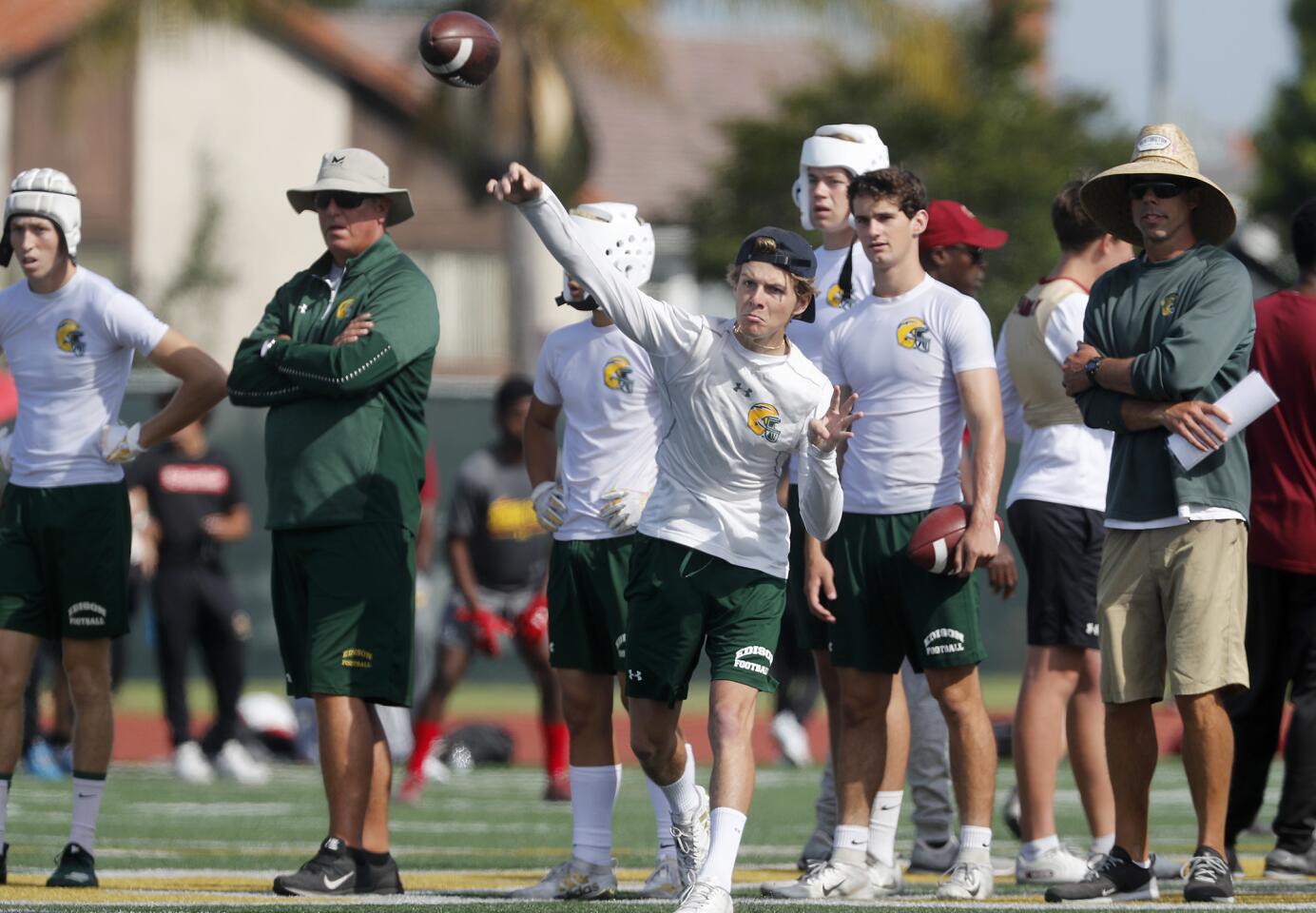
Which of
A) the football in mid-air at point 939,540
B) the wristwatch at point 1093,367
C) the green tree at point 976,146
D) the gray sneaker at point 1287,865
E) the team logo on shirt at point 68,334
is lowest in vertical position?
the gray sneaker at point 1287,865

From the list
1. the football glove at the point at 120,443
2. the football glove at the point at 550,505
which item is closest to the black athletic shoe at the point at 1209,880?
the football glove at the point at 550,505

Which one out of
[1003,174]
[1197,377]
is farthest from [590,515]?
[1003,174]

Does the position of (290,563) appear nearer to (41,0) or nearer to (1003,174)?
(1003,174)

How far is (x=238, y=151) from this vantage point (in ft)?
129

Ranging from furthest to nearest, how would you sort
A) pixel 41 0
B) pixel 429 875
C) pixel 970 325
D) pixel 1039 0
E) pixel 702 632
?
1. pixel 41 0
2. pixel 1039 0
3. pixel 429 875
4. pixel 970 325
5. pixel 702 632

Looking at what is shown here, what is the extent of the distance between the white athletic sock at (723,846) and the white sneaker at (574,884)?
1065mm

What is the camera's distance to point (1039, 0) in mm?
32562

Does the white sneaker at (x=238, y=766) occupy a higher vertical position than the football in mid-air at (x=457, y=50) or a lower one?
lower

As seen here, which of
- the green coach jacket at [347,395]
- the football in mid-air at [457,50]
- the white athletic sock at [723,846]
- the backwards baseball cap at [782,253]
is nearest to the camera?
the white athletic sock at [723,846]

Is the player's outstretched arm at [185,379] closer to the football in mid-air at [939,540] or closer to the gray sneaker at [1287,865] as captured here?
the football in mid-air at [939,540]

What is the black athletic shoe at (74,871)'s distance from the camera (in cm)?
824

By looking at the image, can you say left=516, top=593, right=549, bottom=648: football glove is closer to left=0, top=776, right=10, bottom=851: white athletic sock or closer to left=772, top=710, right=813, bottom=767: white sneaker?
left=772, top=710, right=813, bottom=767: white sneaker

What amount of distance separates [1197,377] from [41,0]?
120 feet

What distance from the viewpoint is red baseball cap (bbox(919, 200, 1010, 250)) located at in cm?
929
